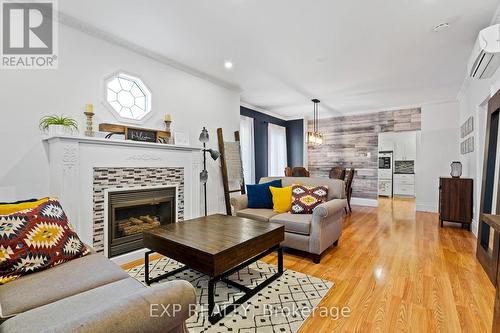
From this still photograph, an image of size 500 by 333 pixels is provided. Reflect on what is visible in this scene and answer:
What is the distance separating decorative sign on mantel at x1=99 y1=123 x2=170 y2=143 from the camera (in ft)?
9.17

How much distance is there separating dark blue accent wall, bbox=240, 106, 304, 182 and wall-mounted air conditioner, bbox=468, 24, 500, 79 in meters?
4.02

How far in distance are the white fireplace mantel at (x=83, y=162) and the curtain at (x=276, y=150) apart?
12.8 ft

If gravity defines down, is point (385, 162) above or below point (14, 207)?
above

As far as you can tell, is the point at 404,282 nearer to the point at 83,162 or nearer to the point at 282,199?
the point at 282,199

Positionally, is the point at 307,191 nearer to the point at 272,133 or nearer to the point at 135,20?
the point at 135,20

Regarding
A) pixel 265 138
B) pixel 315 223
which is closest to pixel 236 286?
pixel 315 223

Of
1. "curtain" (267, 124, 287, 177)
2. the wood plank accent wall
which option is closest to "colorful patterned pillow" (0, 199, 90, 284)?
"curtain" (267, 124, 287, 177)

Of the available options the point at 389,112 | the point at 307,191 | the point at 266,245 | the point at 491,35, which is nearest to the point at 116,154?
the point at 266,245

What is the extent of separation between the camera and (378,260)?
279 cm

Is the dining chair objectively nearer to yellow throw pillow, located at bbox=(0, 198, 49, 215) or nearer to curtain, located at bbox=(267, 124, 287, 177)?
curtain, located at bbox=(267, 124, 287, 177)

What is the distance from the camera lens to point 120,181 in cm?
280

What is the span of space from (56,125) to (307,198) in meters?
2.84

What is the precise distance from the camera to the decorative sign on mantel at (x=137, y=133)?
2.79m

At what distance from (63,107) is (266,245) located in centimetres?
251
